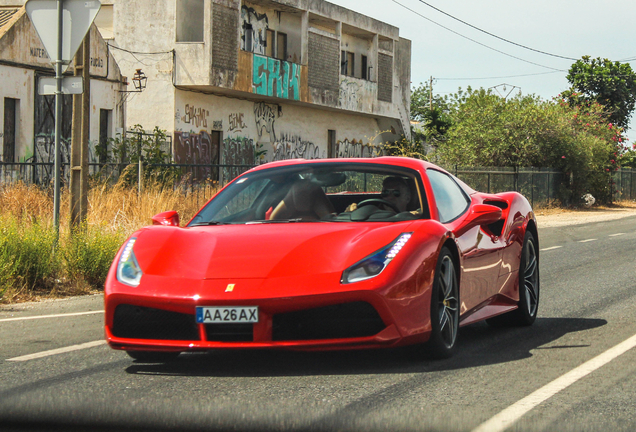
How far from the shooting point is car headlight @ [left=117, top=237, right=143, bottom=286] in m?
5.37

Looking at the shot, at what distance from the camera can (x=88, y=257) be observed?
1057 centimetres

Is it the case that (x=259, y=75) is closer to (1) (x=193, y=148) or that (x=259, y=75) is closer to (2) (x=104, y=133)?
(1) (x=193, y=148)

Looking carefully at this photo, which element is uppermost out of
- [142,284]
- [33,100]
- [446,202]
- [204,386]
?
[33,100]

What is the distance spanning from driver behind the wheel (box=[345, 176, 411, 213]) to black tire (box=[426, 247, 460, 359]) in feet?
2.12

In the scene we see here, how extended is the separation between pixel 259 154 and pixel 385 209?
29.2 meters

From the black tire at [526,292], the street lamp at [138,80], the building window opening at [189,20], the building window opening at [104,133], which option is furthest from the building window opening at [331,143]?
the black tire at [526,292]

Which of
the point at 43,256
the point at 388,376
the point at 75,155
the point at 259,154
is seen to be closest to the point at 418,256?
the point at 388,376

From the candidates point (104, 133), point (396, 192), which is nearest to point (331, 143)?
point (104, 133)

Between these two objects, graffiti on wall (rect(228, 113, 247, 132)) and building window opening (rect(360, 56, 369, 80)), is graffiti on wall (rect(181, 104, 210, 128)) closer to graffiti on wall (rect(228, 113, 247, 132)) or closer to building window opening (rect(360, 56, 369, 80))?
graffiti on wall (rect(228, 113, 247, 132))

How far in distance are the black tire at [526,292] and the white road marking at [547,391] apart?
0.90m

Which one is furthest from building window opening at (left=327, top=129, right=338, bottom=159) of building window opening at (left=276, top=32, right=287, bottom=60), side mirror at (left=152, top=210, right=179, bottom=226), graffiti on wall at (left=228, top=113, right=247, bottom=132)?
side mirror at (left=152, top=210, right=179, bottom=226)

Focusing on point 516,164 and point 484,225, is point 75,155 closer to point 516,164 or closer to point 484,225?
point 484,225

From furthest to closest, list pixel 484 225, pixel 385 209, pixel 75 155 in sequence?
pixel 75 155 < pixel 484 225 < pixel 385 209

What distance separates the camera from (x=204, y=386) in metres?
5.04
